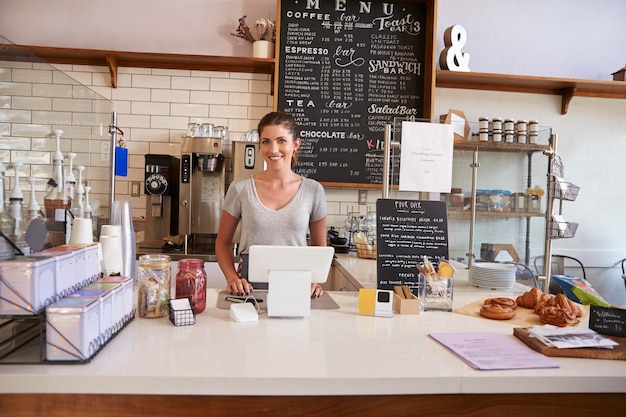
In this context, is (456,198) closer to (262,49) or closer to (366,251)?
(366,251)

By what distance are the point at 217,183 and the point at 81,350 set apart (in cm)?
248

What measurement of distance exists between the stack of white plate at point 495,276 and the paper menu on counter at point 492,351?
706 mm

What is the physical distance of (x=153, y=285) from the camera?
161cm

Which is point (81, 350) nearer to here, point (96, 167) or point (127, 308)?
point (127, 308)

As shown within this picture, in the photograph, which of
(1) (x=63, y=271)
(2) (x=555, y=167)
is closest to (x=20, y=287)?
(1) (x=63, y=271)

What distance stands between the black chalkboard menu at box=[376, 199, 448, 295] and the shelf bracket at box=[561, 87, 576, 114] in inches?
106

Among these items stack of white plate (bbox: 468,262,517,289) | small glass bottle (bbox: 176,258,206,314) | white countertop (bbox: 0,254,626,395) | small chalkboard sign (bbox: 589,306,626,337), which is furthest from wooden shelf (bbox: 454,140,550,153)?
small glass bottle (bbox: 176,258,206,314)

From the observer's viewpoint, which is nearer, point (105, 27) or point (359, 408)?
point (359, 408)

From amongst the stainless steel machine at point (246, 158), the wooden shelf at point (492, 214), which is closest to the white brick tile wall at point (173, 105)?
the stainless steel machine at point (246, 158)

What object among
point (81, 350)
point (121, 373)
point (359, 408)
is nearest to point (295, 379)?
point (359, 408)

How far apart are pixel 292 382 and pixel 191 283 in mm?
627

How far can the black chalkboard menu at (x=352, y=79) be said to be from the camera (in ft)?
12.9

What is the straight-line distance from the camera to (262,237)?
2.30m

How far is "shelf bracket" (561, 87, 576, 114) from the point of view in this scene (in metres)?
4.10
